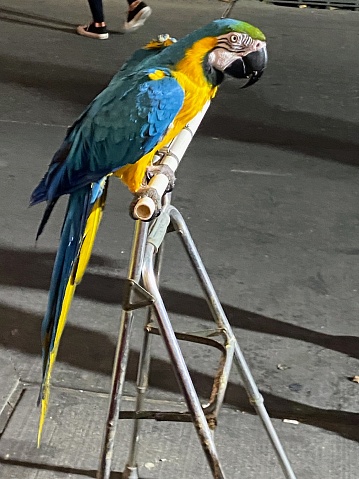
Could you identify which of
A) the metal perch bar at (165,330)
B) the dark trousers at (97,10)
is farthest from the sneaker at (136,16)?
the metal perch bar at (165,330)

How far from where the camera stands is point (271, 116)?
9.91ft

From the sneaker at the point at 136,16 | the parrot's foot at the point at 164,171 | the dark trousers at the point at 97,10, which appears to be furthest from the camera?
the sneaker at the point at 136,16

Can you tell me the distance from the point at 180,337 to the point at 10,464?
50cm

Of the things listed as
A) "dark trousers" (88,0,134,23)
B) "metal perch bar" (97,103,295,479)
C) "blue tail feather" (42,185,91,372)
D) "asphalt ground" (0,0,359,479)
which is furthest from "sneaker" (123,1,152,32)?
"blue tail feather" (42,185,91,372)

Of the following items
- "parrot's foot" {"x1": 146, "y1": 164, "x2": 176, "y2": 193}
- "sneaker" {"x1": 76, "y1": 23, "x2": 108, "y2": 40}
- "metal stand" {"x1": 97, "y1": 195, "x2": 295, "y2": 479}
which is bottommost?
"sneaker" {"x1": 76, "y1": 23, "x2": 108, "y2": 40}

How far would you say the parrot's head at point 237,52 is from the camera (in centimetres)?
85

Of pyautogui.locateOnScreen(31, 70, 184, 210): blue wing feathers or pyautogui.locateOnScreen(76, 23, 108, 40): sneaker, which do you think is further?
pyautogui.locateOnScreen(76, 23, 108, 40): sneaker

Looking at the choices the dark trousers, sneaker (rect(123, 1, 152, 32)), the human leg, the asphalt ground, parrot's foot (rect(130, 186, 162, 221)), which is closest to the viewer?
parrot's foot (rect(130, 186, 162, 221))

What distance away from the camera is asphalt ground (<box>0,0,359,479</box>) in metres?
1.36

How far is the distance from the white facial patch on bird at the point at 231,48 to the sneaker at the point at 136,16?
3.34 meters

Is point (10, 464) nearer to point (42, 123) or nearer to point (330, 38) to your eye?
point (42, 123)

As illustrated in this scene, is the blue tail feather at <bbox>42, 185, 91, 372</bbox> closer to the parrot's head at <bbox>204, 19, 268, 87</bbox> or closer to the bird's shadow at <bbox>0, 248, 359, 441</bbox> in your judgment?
the parrot's head at <bbox>204, 19, 268, 87</bbox>

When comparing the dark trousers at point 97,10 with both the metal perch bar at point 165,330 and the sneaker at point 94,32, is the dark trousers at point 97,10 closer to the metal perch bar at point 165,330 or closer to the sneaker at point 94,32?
the sneaker at point 94,32

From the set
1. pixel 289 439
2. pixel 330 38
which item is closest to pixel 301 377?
pixel 289 439
